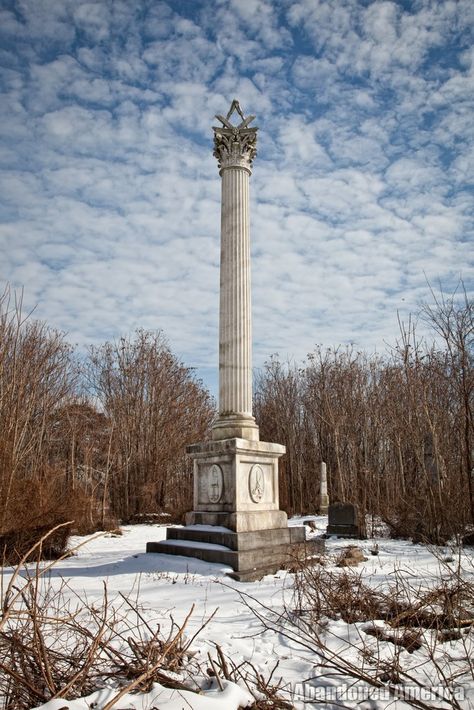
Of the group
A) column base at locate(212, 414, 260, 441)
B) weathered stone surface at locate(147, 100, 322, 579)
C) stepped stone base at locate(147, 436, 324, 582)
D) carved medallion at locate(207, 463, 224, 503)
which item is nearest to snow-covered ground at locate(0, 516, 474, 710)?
stepped stone base at locate(147, 436, 324, 582)

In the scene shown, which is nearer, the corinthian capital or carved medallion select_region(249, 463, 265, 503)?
carved medallion select_region(249, 463, 265, 503)

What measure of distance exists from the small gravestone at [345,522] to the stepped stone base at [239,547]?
15.0ft

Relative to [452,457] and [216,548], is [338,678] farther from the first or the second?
[452,457]

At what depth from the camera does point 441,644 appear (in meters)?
3.56

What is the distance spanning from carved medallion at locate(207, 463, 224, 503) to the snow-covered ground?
46.2 inches

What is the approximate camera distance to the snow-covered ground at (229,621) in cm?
251

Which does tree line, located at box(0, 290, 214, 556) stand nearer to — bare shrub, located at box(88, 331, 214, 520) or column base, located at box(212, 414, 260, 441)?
bare shrub, located at box(88, 331, 214, 520)

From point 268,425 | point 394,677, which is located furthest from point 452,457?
point 268,425

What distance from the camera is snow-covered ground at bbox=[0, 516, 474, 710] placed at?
8.24 ft

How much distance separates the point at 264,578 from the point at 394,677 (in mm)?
4495

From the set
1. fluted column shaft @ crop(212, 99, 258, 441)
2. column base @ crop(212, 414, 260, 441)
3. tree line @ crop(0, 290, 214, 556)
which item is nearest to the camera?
column base @ crop(212, 414, 260, 441)

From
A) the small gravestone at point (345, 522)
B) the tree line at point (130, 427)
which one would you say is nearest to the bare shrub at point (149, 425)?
the tree line at point (130, 427)

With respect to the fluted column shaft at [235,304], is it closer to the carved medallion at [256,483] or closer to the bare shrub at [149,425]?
the carved medallion at [256,483]

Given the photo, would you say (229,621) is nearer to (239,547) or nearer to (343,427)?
(239,547)
